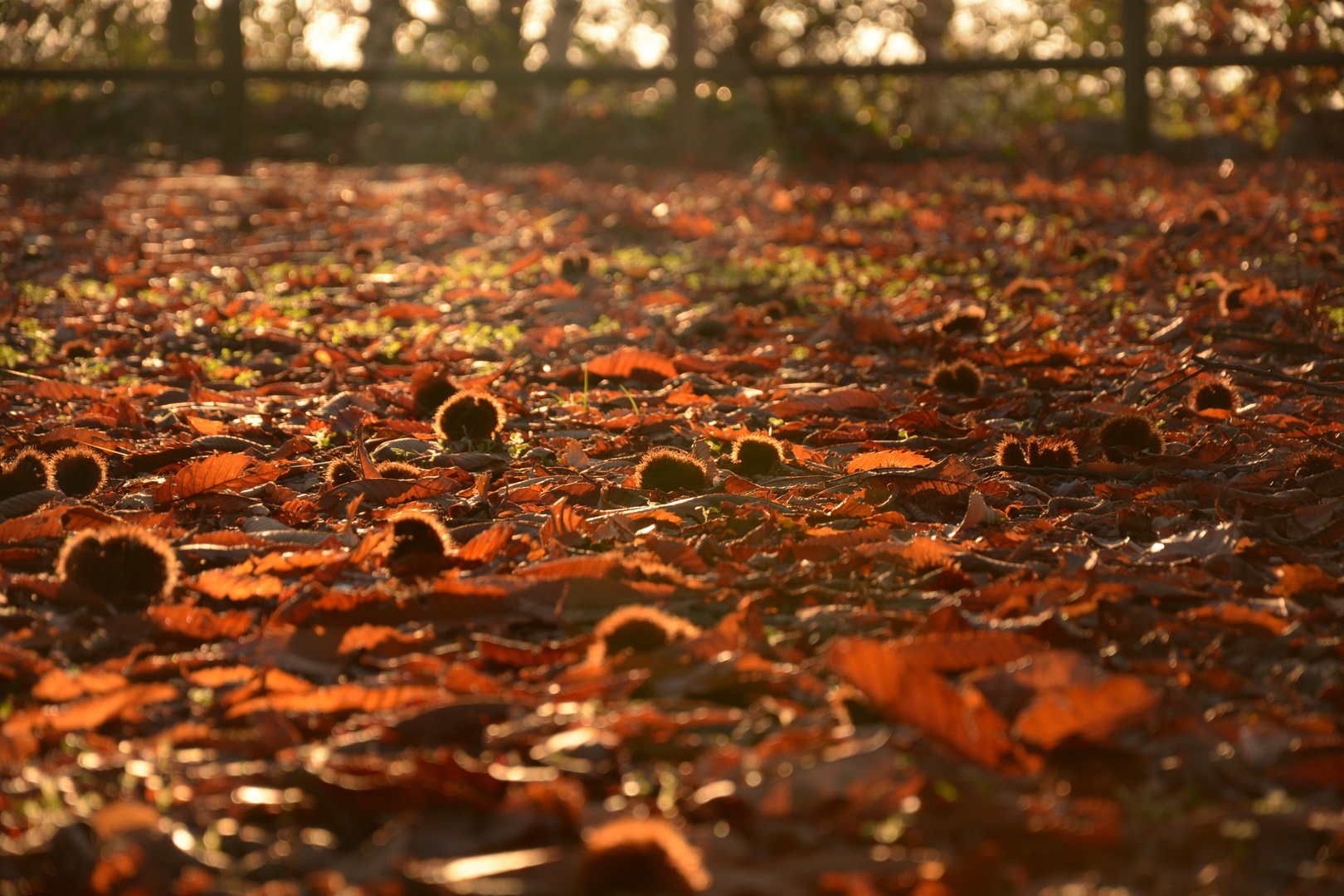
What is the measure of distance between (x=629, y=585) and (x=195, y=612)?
28.8 inches

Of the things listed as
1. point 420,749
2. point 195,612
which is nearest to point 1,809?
point 420,749

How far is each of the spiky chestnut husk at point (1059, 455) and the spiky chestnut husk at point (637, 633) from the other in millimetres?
1322

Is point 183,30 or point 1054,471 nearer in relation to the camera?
point 1054,471

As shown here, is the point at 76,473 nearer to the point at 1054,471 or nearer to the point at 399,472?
the point at 399,472

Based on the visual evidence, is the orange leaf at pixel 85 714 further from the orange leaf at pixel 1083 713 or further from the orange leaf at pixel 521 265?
the orange leaf at pixel 521 265

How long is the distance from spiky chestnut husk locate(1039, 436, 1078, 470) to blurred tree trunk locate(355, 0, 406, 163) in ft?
38.0

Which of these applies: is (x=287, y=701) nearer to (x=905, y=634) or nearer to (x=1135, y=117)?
(x=905, y=634)

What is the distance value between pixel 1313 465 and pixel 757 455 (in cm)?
123

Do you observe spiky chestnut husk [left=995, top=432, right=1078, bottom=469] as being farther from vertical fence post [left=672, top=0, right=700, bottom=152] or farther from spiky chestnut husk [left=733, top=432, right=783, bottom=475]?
vertical fence post [left=672, top=0, right=700, bottom=152]

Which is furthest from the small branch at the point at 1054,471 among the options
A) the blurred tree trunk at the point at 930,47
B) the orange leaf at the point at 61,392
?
the blurred tree trunk at the point at 930,47

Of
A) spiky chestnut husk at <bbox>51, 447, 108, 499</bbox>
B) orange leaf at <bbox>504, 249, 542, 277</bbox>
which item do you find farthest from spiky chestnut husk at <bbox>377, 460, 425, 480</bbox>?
orange leaf at <bbox>504, 249, 542, 277</bbox>

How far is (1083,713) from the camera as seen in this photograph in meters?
1.51

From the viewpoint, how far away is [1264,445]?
2.90 meters

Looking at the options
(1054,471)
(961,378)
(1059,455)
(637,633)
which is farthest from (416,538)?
(961,378)
